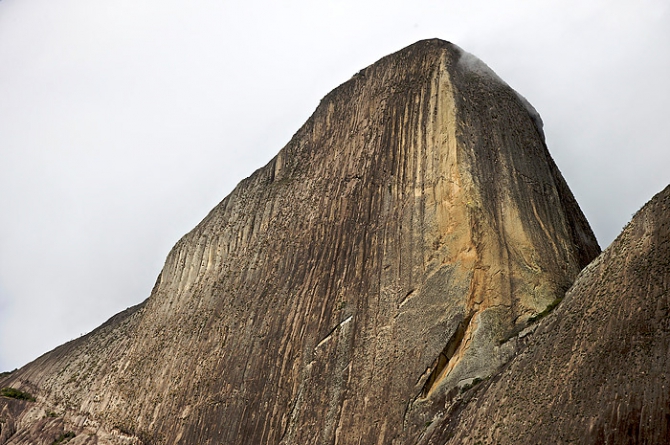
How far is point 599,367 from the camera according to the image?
2142 centimetres

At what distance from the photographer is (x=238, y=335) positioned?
38.1 m

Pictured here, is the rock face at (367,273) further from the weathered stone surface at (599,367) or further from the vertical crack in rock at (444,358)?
the weathered stone surface at (599,367)

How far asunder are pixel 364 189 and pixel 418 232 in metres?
4.58

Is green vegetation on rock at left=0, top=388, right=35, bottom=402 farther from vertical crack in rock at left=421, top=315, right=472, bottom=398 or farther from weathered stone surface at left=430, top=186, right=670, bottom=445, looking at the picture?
weathered stone surface at left=430, top=186, right=670, bottom=445

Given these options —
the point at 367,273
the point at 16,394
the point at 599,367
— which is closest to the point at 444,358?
the point at 367,273

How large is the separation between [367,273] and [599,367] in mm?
13744

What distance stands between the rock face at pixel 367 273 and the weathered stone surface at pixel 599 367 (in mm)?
3387

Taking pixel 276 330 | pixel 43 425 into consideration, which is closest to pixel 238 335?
pixel 276 330

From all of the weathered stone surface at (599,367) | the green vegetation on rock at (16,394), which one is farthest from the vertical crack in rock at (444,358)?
the green vegetation on rock at (16,394)

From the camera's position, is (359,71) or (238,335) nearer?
(238,335)

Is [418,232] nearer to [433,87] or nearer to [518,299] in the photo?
[518,299]

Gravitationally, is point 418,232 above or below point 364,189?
below

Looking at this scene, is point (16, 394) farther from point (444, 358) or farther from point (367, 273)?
point (444, 358)

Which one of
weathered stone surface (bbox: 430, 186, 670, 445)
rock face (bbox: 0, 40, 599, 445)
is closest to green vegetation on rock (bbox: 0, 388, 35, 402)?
rock face (bbox: 0, 40, 599, 445)
